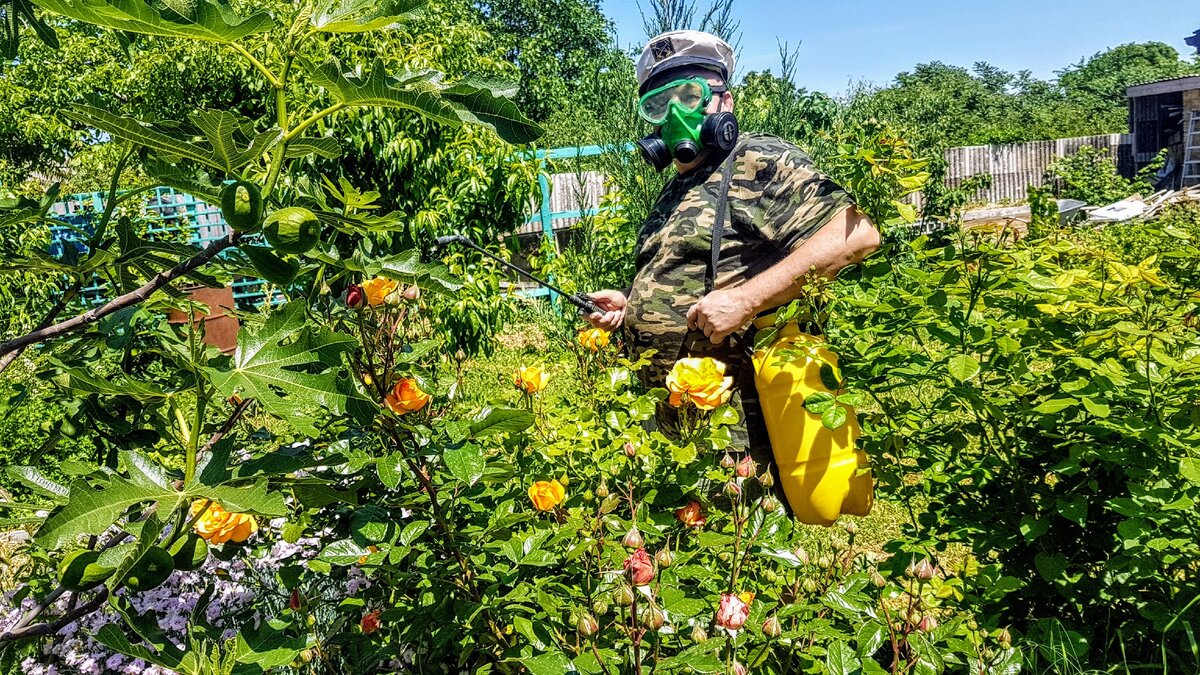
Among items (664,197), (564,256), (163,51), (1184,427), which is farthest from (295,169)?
(163,51)

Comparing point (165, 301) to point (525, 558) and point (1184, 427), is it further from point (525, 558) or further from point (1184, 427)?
point (1184, 427)

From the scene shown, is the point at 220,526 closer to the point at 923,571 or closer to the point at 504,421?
the point at 504,421

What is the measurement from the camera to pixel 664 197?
242 centimetres

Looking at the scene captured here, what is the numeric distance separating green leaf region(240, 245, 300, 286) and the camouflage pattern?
1451 millimetres

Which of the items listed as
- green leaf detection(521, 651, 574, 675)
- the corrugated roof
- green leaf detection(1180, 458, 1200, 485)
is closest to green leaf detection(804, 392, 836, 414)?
green leaf detection(1180, 458, 1200, 485)

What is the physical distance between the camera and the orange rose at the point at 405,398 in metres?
1.20

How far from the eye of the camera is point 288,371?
30.5 inches

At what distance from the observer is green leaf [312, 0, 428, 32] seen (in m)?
0.74

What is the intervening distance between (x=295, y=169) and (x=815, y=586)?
4.64 metres

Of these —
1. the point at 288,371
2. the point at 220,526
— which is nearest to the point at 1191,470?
the point at 288,371

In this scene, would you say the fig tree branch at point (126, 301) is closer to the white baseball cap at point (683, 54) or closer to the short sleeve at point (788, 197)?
the short sleeve at point (788, 197)

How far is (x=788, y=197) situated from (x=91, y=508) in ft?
5.59

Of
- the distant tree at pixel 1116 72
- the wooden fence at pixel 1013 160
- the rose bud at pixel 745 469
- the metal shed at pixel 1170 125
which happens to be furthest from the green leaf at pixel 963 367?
the distant tree at pixel 1116 72

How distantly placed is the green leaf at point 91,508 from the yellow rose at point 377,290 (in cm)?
48
